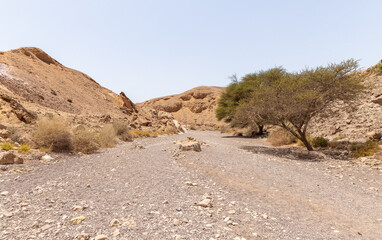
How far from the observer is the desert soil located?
9.96ft

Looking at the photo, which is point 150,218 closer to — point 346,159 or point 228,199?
point 228,199

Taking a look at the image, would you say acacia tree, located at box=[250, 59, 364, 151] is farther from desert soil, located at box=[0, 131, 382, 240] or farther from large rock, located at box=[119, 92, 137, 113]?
large rock, located at box=[119, 92, 137, 113]

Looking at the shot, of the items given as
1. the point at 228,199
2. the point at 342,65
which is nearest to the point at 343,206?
the point at 228,199

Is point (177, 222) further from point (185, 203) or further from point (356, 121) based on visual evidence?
point (356, 121)

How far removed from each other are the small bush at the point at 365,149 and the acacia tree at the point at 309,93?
7.42ft

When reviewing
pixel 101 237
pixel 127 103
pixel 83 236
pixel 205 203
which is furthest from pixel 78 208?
pixel 127 103

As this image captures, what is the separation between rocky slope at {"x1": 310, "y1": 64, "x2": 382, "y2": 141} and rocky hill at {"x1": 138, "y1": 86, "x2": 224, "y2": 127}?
4789cm

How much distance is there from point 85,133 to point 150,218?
9257 millimetres

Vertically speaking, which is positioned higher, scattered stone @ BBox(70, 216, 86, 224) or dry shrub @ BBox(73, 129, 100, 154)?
dry shrub @ BBox(73, 129, 100, 154)

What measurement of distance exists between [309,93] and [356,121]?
7095 mm

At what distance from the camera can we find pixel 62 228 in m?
3.02

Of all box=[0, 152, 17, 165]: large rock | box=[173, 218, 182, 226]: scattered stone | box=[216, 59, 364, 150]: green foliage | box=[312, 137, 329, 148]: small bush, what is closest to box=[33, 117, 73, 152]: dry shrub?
box=[0, 152, 17, 165]: large rock

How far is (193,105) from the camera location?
245 feet

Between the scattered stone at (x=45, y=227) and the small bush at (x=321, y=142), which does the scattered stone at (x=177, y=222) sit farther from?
the small bush at (x=321, y=142)
